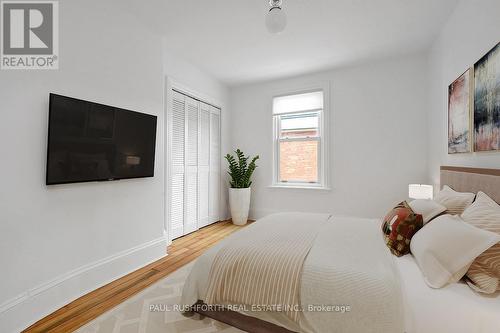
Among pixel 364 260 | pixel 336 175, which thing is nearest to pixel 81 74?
pixel 364 260

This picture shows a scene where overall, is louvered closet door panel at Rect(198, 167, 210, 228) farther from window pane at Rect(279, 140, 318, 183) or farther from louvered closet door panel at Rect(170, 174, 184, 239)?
window pane at Rect(279, 140, 318, 183)

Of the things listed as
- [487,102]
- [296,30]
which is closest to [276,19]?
[296,30]

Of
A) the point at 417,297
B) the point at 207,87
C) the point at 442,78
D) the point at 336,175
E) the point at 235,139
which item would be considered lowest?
the point at 417,297

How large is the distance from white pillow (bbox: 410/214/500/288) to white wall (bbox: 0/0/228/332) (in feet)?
8.66

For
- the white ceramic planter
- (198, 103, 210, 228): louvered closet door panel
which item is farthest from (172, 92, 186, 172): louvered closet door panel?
the white ceramic planter

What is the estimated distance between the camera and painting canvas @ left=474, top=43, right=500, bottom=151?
1.65m

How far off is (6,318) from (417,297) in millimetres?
2585

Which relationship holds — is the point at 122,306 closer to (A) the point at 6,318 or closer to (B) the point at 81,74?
(A) the point at 6,318

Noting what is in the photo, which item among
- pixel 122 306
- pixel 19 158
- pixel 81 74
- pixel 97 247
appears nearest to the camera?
pixel 19 158

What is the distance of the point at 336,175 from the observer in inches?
157

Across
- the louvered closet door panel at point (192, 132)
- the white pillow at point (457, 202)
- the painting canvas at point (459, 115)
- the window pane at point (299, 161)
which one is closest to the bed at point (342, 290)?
the white pillow at point (457, 202)

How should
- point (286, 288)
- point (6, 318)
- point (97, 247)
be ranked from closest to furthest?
point (286, 288), point (6, 318), point (97, 247)

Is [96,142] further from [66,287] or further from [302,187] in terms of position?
[302,187]

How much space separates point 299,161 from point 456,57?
2564mm
